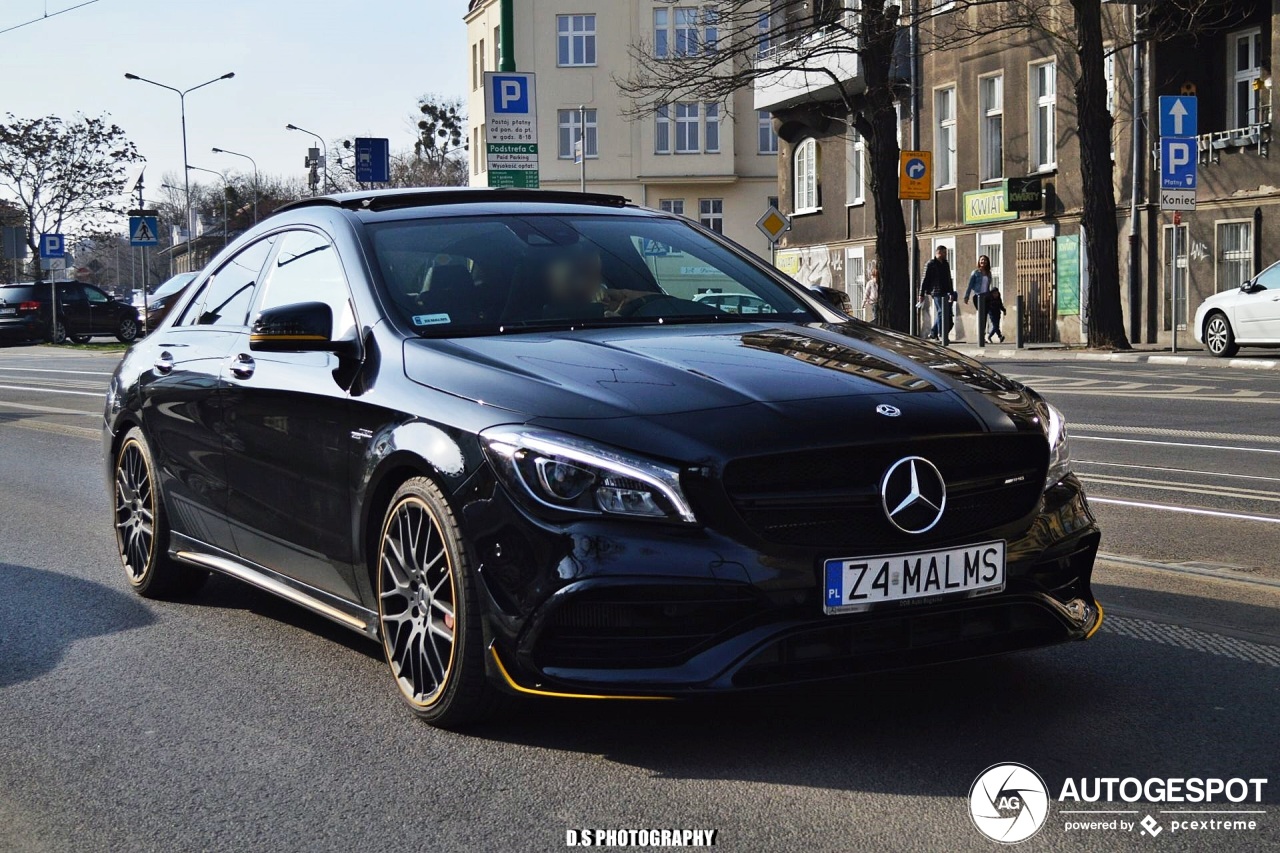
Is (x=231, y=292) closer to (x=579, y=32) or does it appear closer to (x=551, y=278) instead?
(x=551, y=278)

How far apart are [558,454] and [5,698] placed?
2.22 m

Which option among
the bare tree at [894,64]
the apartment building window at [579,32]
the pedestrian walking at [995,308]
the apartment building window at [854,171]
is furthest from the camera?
the apartment building window at [579,32]

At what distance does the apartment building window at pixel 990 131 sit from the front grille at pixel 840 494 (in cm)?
3283

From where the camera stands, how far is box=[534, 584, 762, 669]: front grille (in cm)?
402

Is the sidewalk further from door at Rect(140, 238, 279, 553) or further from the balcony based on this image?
door at Rect(140, 238, 279, 553)

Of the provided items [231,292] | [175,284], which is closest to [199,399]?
[231,292]

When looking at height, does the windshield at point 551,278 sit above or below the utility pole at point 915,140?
below

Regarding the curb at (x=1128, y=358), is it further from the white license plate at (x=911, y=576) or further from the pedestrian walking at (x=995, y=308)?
the white license plate at (x=911, y=576)

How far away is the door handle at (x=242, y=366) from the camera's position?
5.79 m

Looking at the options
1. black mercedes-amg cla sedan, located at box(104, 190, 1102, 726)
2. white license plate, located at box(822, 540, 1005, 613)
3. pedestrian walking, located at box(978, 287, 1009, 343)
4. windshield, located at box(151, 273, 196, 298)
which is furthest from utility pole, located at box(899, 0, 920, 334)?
white license plate, located at box(822, 540, 1005, 613)

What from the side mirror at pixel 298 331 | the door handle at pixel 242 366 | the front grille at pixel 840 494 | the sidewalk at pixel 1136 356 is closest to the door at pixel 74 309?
the sidewalk at pixel 1136 356

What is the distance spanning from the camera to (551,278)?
5414 mm

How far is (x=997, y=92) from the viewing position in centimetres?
3581

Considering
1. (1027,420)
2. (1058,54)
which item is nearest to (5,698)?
(1027,420)
